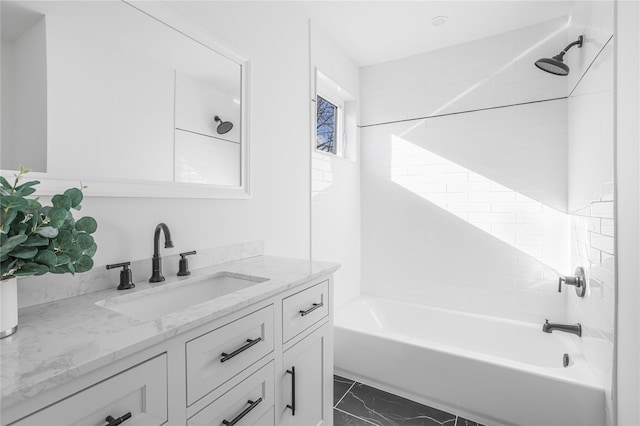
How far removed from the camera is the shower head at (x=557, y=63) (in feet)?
6.43

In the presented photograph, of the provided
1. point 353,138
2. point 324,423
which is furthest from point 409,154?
point 324,423

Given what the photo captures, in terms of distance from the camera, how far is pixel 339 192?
2865 mm

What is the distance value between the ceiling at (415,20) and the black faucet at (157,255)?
182 centimetres

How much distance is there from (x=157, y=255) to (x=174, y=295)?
171 mm

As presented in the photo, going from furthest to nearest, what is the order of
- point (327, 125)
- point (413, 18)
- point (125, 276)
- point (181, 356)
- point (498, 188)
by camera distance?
point (327, 125), point (498, 188), point (413, 18), point (125, 276), point (181, 356)

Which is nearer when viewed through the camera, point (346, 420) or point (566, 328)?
point (346, 420)

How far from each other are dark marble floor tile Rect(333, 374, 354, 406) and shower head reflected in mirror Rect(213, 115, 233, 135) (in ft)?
5.96

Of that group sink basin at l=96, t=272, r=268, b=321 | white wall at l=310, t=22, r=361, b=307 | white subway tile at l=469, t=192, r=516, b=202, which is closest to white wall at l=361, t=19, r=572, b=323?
white subway tile at l=469, t=192, r=516, b=202

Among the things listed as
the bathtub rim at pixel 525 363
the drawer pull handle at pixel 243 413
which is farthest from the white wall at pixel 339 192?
the drawer pull handle at pixel 243 413

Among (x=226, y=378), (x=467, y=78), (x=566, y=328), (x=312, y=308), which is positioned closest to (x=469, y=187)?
(x=467, y=78)

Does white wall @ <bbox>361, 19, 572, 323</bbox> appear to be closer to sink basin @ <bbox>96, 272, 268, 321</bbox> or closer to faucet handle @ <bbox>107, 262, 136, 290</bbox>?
sink basin @ <bbox>96, 272, 268, 321</bbox>

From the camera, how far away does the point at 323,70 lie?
2.57 metres

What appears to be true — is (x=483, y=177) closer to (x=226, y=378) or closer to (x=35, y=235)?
(x=226, y=378)

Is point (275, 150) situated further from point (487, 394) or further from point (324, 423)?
point (487, 394)
